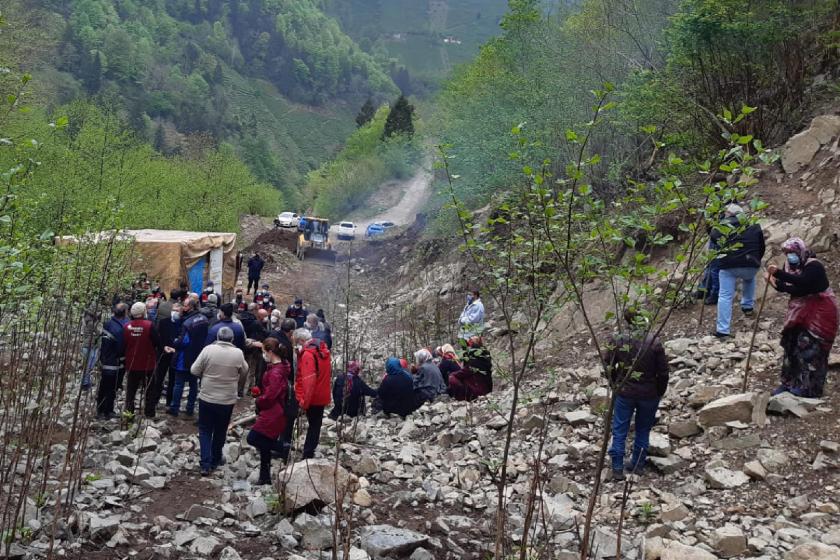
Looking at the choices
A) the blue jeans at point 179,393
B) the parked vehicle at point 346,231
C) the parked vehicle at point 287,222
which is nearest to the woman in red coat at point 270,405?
the blue jeans at point 179,393

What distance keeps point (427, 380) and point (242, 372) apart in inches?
168

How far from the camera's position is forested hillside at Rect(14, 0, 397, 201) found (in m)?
109

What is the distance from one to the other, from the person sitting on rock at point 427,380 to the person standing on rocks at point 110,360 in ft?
14.5

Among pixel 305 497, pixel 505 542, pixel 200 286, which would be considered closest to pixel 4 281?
pixel 305 497

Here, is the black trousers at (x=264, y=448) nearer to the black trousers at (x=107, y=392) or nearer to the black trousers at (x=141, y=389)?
the black trousers at (x=141, y=389)

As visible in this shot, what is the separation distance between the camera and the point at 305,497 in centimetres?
668

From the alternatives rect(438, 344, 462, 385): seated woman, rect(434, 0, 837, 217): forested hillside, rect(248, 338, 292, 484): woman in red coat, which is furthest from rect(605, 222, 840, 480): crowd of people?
rect(438, 344, 462, 385): seated woman

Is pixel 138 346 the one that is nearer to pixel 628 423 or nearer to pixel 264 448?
pixel 264 448

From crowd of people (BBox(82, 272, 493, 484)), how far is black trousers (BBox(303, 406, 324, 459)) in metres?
0.01

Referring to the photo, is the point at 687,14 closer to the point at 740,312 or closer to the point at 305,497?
the point at 740,312

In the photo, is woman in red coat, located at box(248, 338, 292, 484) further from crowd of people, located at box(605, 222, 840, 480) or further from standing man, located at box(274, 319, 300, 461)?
crowd of people, located at box(605, 222, 840, 480)

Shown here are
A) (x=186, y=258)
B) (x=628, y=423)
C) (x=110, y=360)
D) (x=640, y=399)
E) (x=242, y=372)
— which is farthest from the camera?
(x=186, y=258)

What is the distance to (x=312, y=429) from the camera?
825 cm

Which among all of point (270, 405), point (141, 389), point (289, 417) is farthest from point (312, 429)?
point (141, 389)
